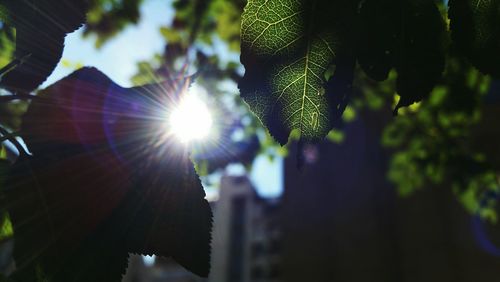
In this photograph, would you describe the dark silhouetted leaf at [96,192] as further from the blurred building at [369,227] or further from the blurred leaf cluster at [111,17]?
the blurred building at [369,227]

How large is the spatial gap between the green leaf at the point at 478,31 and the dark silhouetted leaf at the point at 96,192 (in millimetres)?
613

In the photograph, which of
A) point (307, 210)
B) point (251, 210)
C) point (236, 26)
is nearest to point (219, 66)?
point (236, 26)

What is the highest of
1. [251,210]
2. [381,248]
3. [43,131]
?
[251,210]

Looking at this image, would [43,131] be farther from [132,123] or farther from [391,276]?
[391,276]

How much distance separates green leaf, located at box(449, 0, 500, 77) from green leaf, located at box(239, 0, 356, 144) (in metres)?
0.22

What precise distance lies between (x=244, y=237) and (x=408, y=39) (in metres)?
Answer: 45.5

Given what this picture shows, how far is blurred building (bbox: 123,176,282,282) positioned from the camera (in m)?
41.7

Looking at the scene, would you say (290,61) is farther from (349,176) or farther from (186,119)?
(349,176)

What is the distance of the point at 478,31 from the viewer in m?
0.79

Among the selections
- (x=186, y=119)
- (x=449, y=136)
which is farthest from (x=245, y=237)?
(x=186, y=119)

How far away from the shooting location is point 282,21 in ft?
2.50

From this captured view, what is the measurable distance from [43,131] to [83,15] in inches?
10.4

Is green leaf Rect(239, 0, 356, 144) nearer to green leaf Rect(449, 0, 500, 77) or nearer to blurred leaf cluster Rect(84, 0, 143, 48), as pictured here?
green leaf Rect(449, 0, 500, 77)

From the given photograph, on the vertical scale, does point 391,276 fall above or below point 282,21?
above
